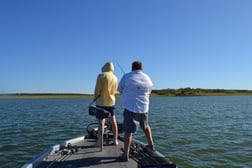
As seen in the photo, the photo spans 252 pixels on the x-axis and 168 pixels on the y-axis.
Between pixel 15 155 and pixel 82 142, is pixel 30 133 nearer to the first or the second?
pixel 15 155

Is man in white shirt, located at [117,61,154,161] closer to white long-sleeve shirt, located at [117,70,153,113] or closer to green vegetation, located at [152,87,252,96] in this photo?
white long-sleeve shirt, located at [117,70,153,113]

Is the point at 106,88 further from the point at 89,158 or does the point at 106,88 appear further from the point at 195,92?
the point at 195,92

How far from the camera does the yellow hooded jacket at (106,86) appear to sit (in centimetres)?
662

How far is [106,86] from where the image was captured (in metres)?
6.62

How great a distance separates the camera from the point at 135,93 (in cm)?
562

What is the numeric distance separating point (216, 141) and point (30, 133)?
9712 millimetres

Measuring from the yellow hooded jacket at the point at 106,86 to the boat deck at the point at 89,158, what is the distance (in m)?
1.16

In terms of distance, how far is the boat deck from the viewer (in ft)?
18.4

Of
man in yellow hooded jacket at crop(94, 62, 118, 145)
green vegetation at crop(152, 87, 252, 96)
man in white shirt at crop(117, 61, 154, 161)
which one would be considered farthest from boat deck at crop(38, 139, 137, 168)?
green vegetation at crop(152, 87, 252, 96)

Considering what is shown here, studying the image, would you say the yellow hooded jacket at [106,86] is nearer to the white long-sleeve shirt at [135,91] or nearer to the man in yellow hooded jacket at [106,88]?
the man in yellow hooded jacket at [106,88]

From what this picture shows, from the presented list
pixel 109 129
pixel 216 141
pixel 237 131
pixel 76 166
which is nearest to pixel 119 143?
pixel 109 129

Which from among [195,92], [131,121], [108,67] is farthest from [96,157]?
[195,92]

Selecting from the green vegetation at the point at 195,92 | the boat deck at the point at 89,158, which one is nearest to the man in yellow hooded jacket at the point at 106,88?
the boat deck at the point at 89,158

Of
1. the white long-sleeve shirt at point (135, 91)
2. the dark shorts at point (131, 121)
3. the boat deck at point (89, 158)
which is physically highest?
the white long-sleeve shirt at point (135, 91)
